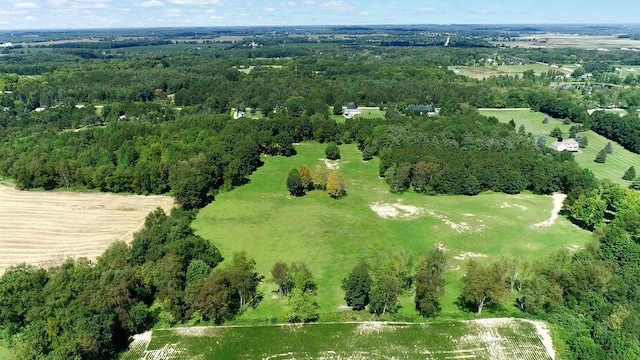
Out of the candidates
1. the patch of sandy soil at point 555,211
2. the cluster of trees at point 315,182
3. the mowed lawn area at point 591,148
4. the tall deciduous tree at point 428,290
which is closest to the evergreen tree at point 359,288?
the tall deciduous tree at point 428,290

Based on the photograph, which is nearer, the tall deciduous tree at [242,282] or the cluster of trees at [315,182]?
the tall deciduous tree at [242,282]

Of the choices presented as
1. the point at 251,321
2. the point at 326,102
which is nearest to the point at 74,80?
the point at 326,102

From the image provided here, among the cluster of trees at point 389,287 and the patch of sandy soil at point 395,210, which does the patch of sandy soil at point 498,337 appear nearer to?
the cluster of trees at point 389,287

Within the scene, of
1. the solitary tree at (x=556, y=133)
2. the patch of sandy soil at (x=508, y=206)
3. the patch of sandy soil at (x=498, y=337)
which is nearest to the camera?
the patch of sandy soil at (x=498, y=337)

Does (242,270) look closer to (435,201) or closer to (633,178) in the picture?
(435,201)

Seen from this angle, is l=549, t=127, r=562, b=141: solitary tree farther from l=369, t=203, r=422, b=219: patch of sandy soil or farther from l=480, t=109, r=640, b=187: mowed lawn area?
l=369, t=203, r=422, b=219: patch of sandy soil

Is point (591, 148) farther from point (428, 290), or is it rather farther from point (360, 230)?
point (428, 290)

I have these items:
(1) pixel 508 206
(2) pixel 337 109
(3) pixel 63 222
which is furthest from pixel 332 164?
(3) pixel 63 222
